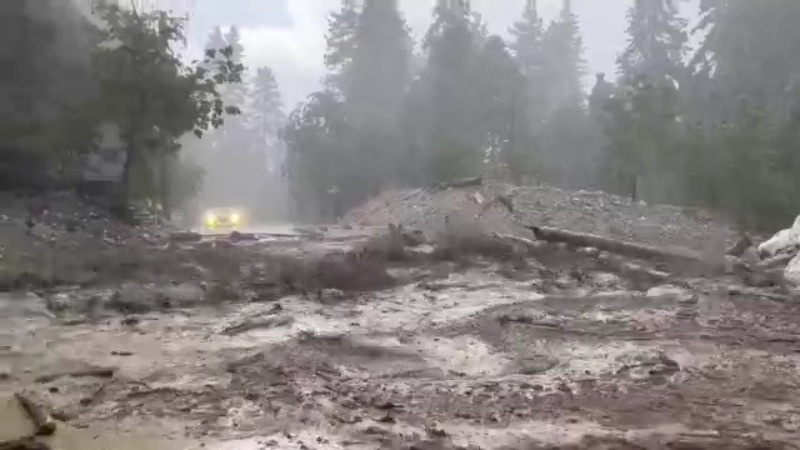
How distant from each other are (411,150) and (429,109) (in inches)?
71.5

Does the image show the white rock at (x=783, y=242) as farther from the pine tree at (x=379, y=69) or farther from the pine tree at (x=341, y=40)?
the pine tree at (x=341, y=40)

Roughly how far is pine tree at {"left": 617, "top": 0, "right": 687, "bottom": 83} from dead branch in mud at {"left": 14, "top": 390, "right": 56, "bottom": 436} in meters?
24.3

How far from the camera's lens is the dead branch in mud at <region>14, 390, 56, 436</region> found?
12.6 feet

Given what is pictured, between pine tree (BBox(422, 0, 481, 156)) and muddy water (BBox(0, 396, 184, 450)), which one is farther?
pine tree (BBox(422, 0, 481, 156))

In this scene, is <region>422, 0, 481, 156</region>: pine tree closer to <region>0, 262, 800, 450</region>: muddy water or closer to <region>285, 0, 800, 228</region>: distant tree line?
<region>285, 0, 800, 228</region>: distant tree line

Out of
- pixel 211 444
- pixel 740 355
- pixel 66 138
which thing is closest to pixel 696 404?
pixel 740 355

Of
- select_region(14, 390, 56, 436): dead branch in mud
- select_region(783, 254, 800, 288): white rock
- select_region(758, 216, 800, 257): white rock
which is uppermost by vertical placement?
select_region(758, 216, 800, 257): white rock

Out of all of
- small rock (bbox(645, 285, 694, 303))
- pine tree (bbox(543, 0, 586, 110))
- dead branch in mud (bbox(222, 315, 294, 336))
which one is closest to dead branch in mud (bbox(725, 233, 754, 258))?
small rock (bbox(645, 285, 694, 303))

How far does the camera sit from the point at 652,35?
2708 cm

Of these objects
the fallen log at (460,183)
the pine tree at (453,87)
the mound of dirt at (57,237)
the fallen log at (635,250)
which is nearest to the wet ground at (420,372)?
the mound of dirt at (57,237)

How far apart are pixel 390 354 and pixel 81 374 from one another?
2092 millimetres

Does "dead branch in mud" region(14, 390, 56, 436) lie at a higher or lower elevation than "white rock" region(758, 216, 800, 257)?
lower

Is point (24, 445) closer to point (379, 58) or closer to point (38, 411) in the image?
point (38, 411)

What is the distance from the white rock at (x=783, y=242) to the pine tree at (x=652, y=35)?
51.5 ft
